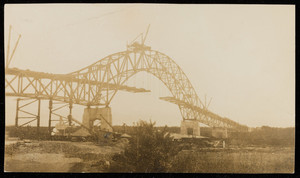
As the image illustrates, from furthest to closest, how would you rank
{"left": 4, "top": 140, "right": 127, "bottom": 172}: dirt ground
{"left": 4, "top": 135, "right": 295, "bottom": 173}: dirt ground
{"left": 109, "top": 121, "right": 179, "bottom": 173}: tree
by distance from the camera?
1. {"left": 4, "top": 135, "right": 295, "bottom": 173}: dirt ground
2. {"left": 4, "top": 140, "right": 127, "bottom": 172}: dirt ground
3. {"left": 109, "top": 121, "right": 179, "bottom": 173}: tree

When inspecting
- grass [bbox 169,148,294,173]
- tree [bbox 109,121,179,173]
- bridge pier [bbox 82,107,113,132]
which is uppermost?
bridge pier [bbox 82,107,113,132]

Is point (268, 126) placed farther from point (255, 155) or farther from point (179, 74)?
point (179, 74)

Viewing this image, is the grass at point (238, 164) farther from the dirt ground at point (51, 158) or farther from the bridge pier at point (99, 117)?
the bridge pier at point (99, 117)

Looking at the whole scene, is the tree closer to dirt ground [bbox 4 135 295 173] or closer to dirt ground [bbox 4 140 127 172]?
dirt ground [bbox 4 135 295 173]

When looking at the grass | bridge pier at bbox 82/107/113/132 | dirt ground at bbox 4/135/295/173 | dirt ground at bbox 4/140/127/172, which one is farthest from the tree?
bridge pier at bbox 82/107/113/132

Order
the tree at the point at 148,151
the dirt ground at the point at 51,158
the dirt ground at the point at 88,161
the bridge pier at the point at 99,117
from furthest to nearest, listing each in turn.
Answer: the bridge pier at the point at 99,117 → the dirt ground at the point at 88,161 → the dirt ground at the point at 51,158 → the tree at the point at 148,151

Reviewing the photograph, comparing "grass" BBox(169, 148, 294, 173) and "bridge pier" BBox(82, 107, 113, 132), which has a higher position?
"bridge pier" BBox(82, 107, 113, 132)

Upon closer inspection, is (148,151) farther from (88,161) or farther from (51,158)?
(51,158)

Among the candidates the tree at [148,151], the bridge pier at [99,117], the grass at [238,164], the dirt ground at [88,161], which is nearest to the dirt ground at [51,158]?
the dirt ground at [88,161]

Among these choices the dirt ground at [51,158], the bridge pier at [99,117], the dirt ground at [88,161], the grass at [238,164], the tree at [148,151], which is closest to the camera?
the tree at [148,151]
